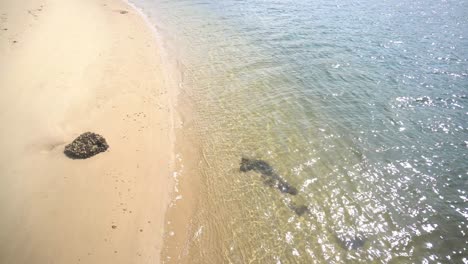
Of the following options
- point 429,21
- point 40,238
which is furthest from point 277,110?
point 429,21

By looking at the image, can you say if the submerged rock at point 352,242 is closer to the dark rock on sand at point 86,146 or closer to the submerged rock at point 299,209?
the submerged rock at point 299,209

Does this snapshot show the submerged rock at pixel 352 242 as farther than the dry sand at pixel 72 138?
Yes

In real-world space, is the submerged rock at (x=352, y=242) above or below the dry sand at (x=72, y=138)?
below

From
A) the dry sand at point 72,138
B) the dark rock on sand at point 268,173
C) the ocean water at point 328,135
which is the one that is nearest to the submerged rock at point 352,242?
the ocean water at point 328,135

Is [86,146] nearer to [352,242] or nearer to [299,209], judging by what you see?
[299,209]

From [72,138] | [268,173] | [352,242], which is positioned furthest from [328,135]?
[72,138]

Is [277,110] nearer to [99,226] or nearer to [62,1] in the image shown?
[99,226]

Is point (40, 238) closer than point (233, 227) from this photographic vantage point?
Yes

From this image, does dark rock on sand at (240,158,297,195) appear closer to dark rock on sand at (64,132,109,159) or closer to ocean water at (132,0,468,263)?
ocean water at (132,0,468,263)
